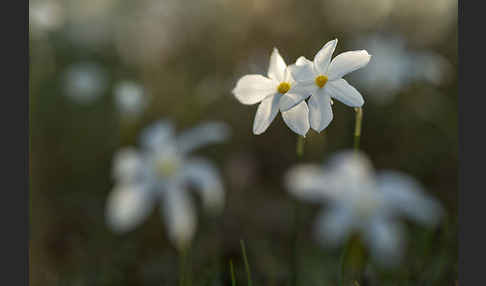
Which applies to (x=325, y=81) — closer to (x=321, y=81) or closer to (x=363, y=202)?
(x=321, y=81)

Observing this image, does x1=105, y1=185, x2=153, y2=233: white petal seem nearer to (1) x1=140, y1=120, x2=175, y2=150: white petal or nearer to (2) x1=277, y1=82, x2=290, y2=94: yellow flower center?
(1) x1=140, y1=120, x2=175, y2=150: white petal

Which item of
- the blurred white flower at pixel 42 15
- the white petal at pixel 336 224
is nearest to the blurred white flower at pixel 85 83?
the blurred white flower at pixel 42 15

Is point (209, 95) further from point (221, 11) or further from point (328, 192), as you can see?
Answer: point (221, 11)

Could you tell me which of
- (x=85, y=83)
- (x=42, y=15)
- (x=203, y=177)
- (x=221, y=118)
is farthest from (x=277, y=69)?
(x=85, y=83)

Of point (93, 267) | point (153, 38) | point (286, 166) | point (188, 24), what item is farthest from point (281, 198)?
point (188, 24)

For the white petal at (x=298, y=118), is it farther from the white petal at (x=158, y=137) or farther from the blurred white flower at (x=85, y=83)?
the blurred white flower at (x=85, y=83)

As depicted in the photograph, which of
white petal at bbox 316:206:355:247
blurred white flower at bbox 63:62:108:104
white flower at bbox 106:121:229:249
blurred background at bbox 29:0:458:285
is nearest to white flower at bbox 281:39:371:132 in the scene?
blurred background at bbox 29:0:458:285
